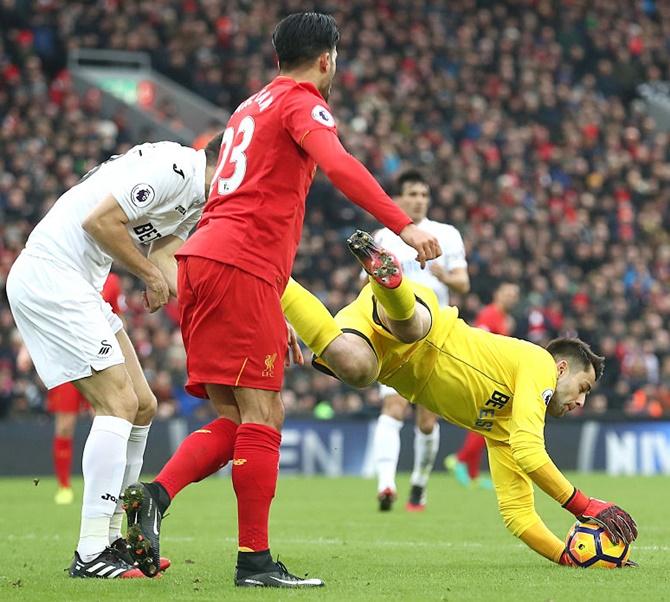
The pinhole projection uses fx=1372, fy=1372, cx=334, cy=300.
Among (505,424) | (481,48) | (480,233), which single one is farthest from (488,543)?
(481,48)

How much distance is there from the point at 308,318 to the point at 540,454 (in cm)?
129

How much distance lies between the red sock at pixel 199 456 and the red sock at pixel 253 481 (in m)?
0.22

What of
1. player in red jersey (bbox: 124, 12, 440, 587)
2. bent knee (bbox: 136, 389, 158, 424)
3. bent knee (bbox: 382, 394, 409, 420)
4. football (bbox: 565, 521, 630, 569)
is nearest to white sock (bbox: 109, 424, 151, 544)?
bent knee (bbox: 136, 389, 158, 424)

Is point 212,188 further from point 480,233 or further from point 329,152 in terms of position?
point 480,233

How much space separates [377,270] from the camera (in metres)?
6.28

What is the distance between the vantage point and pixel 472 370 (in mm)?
7164

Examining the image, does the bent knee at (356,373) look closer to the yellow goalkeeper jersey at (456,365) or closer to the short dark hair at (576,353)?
the yellow goalkeeper jersey at (456,365)

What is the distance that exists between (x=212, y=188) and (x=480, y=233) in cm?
1828

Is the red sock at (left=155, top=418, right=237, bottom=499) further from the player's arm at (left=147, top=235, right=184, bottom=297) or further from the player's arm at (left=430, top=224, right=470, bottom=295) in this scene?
the player's arm at (left=430, top=224, right=470, bottom=295)

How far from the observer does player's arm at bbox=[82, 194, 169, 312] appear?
6.52 m

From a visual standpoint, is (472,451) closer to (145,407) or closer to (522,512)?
(522,512)

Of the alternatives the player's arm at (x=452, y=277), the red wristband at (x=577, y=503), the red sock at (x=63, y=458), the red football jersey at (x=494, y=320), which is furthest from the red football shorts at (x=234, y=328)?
the red football jersey at (x=494, y=320)

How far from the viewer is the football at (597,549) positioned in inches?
266

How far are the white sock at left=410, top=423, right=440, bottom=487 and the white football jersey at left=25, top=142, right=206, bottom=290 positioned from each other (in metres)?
5.43
